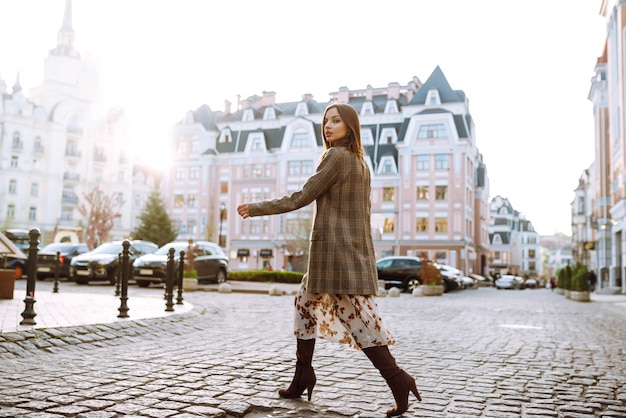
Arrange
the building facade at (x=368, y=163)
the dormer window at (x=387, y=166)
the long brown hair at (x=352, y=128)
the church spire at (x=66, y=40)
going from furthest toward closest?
1. the church spire at (x=66, y=40)
2. the dormer window at (x=387, y=166)
3. the building facade at (x=368, y=163)
4. the long brown hair at (x=352, y=128)

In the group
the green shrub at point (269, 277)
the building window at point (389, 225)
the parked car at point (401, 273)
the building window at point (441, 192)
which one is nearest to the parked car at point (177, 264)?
the green shrub at point (269, 277)

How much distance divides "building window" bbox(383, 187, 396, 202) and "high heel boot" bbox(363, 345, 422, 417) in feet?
164

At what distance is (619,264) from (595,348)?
26403 millimetres

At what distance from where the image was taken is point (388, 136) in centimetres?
5484

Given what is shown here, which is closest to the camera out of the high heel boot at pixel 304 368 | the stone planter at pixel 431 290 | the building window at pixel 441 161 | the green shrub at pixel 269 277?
the high heel boot at pixel 304 368

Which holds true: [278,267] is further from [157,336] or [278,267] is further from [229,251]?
[157,336]

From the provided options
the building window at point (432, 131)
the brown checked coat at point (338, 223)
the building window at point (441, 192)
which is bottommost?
the brown checked coat at point (338, 223)

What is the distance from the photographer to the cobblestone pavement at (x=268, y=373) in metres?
3.79

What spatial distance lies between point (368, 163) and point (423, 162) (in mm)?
4802

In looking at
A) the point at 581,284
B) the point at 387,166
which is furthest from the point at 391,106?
the point at 581,284

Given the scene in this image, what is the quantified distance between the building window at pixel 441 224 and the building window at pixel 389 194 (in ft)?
14.8

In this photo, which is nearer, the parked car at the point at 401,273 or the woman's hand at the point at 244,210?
the woman's hand at the point at 244,210

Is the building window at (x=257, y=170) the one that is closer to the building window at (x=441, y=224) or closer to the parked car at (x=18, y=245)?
the building window at (x=441, y=224)

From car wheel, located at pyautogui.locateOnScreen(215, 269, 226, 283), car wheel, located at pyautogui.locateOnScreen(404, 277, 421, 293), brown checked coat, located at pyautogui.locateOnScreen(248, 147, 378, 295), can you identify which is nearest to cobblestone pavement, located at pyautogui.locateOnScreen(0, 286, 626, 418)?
brown checked coat, located at pyautogui.locateOnScreen(248, 147, 378, 295)
